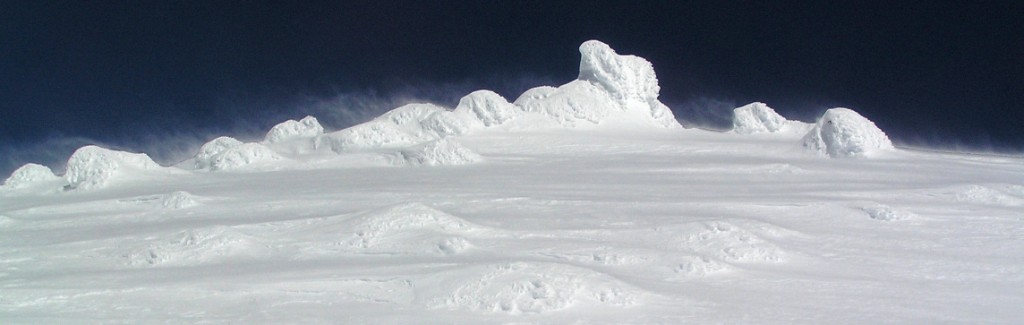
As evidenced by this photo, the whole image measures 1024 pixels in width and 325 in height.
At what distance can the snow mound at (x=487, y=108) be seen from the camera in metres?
24.4

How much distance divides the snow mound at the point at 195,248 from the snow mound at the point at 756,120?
1571 cm

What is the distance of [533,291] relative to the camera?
391 inches

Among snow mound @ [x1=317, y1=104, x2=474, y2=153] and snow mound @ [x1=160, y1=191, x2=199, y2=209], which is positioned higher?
snow mound @ [x1=317, y1=104, x2=474, y2=153]

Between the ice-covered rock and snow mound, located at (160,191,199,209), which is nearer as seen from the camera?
snow mound, located at (160,191,199,209)

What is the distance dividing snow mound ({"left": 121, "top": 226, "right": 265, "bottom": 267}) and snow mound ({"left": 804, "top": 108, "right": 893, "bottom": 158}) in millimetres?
14503

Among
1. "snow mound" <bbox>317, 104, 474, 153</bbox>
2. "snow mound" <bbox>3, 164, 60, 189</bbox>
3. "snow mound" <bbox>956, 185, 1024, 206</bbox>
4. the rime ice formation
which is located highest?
the rime ice formation

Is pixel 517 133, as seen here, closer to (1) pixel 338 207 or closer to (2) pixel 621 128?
(2) pixel 621 128

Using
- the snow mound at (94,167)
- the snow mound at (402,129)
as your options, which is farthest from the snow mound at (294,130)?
the snow mound at (94,167)

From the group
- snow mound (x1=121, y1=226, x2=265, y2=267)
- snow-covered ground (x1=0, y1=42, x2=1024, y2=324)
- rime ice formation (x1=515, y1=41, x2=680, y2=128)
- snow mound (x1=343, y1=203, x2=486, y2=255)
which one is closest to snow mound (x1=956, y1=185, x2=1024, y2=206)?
snow-covered ground (x1=0, y1=42, x2=1024, y2=324)

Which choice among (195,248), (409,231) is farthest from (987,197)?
(195,248)

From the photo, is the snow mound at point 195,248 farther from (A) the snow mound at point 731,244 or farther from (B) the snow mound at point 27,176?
(B) the snow mound at point 27,176

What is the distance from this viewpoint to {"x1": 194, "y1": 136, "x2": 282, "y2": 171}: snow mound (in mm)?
22188

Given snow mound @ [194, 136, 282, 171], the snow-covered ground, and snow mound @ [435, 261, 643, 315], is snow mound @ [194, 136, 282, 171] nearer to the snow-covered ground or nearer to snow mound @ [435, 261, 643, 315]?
the snow-covered ground

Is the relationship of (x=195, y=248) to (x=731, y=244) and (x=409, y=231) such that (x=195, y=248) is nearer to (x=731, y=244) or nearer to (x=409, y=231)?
(x=409, y=231)
